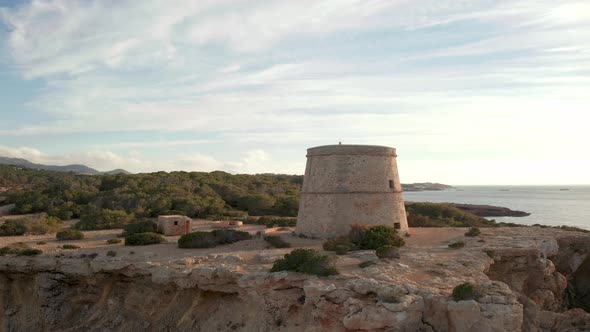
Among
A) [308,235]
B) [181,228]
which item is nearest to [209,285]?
[308,235]

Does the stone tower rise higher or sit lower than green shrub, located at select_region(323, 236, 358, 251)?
higher

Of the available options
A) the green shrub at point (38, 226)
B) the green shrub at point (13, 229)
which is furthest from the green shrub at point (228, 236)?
the green shrub at point (13, 229)

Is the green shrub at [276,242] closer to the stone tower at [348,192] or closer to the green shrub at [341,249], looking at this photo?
the stone tower at [348,192]

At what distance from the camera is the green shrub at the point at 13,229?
21.8 m

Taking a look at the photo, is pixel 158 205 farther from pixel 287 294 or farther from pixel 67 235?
pixel 287 294

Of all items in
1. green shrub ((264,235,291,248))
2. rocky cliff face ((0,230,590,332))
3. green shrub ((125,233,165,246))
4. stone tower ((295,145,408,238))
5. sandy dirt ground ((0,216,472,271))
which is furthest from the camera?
stone tower ((295,145,408,238))

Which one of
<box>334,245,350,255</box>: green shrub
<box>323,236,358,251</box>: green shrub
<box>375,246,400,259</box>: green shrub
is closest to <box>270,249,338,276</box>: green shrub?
<box>375,246,400,259</box>: green shrub

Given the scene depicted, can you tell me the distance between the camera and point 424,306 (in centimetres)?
1050

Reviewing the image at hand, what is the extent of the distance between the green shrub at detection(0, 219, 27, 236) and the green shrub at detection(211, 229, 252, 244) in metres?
10.5

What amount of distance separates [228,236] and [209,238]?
1101 mm

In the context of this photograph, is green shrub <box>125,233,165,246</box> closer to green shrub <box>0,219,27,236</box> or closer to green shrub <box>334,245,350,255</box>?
green shrub <box>0,219,27,236</box>

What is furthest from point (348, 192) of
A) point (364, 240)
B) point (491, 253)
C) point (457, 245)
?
point (491, 253)

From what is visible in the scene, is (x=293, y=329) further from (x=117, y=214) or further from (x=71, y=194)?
(x=71, y=194)

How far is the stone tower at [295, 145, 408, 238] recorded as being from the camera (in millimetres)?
19703
